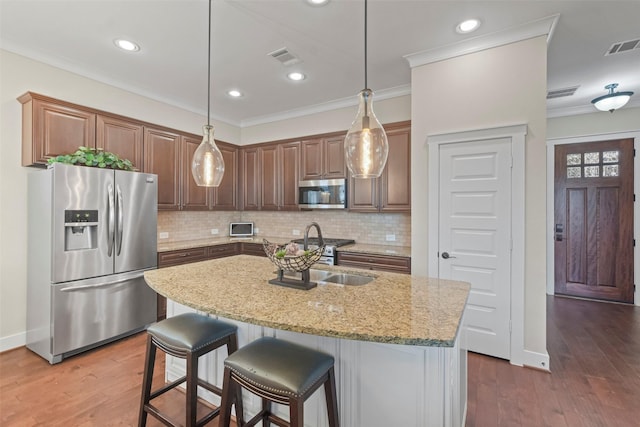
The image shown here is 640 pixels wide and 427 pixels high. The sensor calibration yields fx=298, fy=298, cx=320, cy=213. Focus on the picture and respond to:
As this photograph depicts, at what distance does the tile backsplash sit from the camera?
407 cm

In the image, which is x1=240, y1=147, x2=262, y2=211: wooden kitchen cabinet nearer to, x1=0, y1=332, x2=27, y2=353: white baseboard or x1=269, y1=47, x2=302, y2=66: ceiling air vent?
x1=269, y1=47, x2=302, y2=66: ceiling air vent

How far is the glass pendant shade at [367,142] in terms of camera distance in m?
1.77

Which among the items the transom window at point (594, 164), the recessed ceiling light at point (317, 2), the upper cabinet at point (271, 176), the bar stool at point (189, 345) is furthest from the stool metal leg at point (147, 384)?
the transom window at point (594, 164)

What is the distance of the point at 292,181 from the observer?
4.52 m

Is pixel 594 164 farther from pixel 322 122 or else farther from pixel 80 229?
pixel 80 229

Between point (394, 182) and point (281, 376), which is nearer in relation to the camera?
point (281, 376)

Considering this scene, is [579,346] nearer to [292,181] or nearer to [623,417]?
[623,417]

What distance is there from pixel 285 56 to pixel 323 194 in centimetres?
179

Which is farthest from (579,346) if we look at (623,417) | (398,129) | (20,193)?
(20,193)

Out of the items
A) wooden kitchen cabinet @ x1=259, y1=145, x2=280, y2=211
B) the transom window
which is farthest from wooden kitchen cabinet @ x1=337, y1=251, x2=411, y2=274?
the transom window

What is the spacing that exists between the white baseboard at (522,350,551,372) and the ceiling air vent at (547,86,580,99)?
129 inches

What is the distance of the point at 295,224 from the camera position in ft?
16.2

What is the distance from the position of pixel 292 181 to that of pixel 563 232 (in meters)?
4.31

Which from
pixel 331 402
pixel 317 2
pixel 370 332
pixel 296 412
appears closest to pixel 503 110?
pixel 317 2
